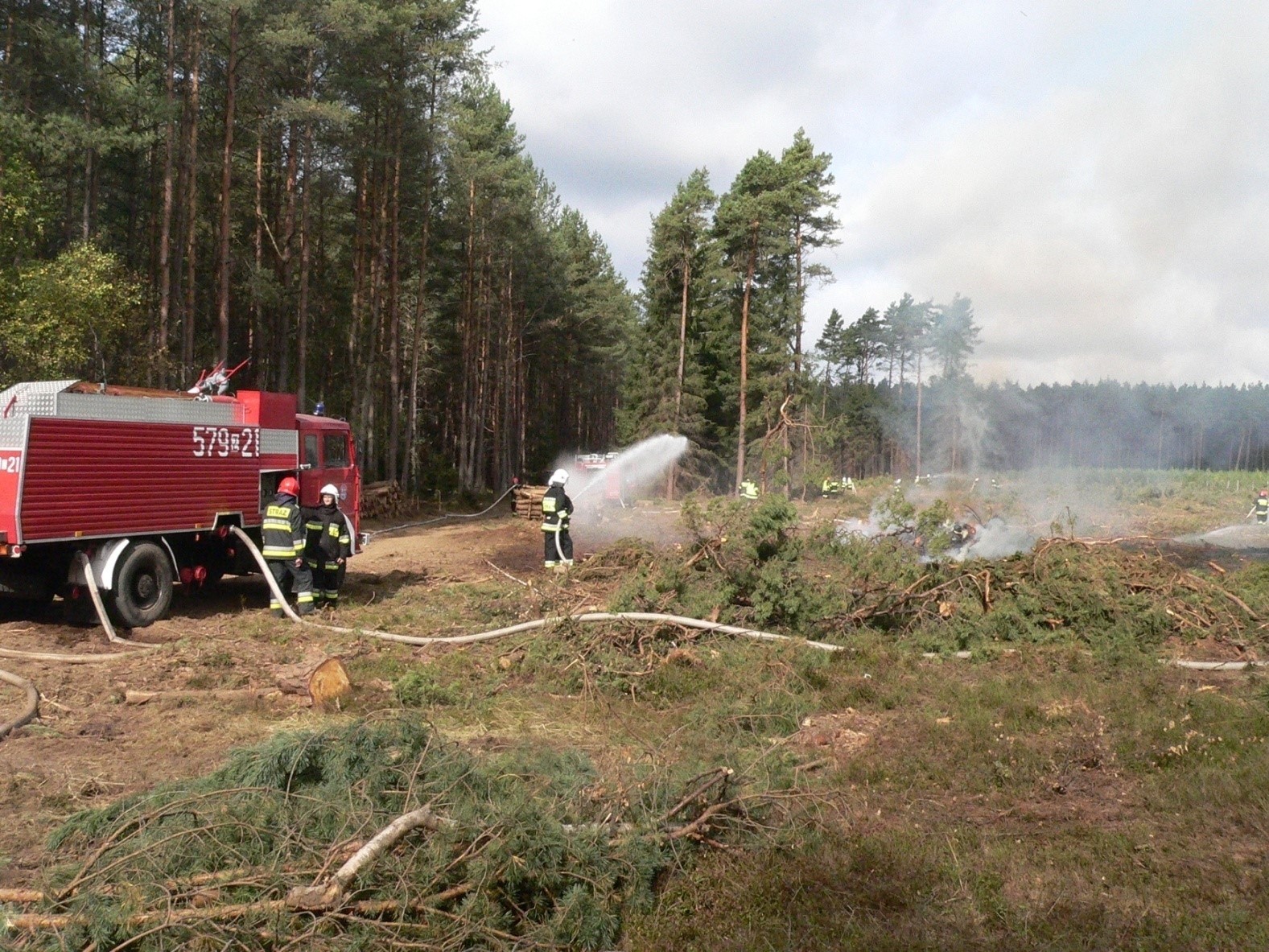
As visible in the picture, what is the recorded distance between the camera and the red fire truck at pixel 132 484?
32.3 feet

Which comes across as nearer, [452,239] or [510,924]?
[510,924]

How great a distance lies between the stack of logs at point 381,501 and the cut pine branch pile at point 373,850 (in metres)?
22.2

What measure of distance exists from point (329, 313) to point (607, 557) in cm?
2810

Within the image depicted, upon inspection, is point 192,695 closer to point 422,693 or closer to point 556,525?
point 422,693

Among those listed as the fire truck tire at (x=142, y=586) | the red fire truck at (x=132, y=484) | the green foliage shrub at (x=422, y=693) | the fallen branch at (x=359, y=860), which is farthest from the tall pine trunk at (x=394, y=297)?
the fallen branch at (x=359, y=860)

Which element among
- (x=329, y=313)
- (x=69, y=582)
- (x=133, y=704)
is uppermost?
(x=329, y=313)

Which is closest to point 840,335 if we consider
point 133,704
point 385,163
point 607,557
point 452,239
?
point 452,239

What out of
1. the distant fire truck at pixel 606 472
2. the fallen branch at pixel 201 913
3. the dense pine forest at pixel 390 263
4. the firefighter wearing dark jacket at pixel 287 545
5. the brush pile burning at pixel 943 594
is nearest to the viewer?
the fallen branch at pixel 201 913

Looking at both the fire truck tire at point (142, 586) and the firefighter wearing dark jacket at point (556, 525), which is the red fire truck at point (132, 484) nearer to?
the fire truck tire at point (142, 586)

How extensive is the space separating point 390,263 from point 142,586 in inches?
775

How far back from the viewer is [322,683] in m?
8.02

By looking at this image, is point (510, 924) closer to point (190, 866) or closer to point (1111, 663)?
point (190, 866)

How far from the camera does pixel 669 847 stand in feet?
15.8

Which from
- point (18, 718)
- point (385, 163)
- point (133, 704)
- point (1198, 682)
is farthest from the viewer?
point (385, 163)
